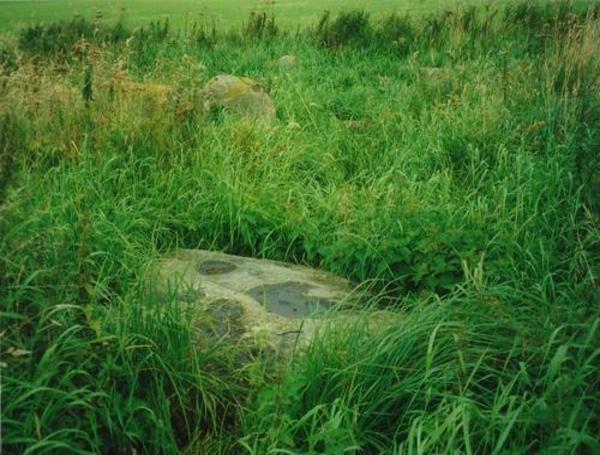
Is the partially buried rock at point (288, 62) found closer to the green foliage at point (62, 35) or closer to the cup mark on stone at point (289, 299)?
the green foliage at point (62, 35)

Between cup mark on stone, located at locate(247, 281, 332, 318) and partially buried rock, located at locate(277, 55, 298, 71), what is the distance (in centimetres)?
562

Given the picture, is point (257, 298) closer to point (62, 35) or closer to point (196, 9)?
point (62, 35)

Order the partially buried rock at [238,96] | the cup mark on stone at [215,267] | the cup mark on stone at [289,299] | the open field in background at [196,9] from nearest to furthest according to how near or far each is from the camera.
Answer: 1. the cup mark on stone at [289,299]
2. the cup mark on stone at [215,267]
3. the partially buried rock at [238,96]
4. the open field in background at [196,9]

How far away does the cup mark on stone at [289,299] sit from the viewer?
3511mm

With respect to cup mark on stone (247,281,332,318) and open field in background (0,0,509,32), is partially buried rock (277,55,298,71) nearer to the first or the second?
open field in background (0,0,509,32)

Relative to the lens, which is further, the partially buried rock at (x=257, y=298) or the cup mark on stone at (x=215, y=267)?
the cup mark on stone at (x=215, y=267)

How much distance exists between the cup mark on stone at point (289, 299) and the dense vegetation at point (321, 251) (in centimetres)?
32

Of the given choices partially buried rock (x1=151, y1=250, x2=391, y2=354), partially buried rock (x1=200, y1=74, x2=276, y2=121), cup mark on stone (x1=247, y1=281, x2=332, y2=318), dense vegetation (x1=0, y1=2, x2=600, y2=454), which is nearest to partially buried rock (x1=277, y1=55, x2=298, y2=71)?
dense vegetation (x1=0, y1=2, x2=600, y2=454)

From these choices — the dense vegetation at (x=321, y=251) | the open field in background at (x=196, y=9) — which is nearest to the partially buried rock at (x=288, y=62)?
the dense vegetation at (x=321, y=251)

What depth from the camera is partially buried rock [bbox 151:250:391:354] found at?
10.5 feet

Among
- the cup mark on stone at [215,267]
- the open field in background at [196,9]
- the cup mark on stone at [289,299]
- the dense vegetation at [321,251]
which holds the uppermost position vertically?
the open field in background at [196,9]

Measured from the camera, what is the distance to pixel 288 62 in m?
9.30

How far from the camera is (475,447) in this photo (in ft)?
8.24

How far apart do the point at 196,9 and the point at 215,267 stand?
9.59 m
